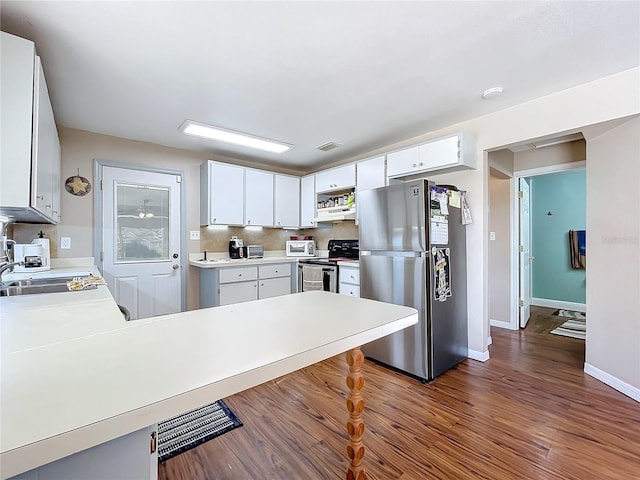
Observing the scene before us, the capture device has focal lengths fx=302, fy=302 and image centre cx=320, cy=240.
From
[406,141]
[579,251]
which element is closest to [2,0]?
[406,141]

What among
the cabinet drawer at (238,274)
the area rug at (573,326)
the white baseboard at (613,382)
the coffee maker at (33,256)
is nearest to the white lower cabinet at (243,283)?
the cabinet drawer at (238,274)

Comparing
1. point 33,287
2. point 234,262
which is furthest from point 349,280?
point 33,287

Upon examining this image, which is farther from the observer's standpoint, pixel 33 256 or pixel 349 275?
pixel 349 275

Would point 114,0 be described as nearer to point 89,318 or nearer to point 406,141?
point 89,318

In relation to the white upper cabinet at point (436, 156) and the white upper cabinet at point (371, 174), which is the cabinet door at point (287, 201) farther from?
the white upper cabinet at point (436, 156)

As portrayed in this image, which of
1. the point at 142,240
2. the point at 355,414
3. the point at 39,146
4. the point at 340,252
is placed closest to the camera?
the point at 355,414

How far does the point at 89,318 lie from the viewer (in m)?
1.20

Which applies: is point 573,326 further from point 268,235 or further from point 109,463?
point 109,463

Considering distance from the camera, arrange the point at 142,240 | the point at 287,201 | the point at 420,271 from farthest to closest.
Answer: the point at 287,201 → the point at 142,240 → the point at 420,271

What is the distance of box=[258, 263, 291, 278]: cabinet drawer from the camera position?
388 centimetres

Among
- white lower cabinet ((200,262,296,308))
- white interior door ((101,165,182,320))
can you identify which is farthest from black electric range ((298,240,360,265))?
white interior door ((101,165,182,320))

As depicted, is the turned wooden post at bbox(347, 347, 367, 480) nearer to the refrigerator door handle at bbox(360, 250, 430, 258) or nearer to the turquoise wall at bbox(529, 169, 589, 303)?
the refrigerator door handle at bbox(360, 250, 430, 258)

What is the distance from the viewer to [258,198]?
4.14m

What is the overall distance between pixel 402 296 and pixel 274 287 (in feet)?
6.13
